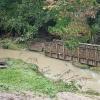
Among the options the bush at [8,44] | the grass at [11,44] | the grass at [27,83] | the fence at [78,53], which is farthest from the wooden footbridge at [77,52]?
the grass at [27,83]

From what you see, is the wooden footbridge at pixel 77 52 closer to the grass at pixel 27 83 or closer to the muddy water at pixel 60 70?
the muddy water at pixel 60 70

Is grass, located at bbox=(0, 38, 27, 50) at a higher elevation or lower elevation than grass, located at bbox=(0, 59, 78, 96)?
higher

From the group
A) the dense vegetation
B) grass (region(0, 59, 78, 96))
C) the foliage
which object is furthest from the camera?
the foliage

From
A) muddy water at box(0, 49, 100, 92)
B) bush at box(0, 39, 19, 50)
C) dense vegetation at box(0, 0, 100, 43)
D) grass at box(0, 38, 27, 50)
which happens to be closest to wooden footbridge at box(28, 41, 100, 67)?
muddy water at box(0, 49, 100, 92)

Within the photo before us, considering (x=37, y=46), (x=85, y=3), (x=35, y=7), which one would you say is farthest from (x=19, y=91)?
(x=35, y=7)

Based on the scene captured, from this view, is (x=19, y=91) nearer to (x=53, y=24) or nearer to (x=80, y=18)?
(x=80, y=18)

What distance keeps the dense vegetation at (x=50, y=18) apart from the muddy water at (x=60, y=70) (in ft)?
6.64

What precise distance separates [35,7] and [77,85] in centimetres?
1355

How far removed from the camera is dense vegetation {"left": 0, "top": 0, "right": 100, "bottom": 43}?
26.1 metres

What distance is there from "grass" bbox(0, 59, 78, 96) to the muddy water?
1931 millimetres

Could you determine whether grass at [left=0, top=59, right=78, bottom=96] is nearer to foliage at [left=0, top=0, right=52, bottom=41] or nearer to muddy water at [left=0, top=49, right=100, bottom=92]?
muddy water at [left=0, top=49, right=100, bottom=92]

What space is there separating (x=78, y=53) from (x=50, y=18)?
721 centimetres

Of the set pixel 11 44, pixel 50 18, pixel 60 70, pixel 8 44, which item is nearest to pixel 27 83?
pixel 60 70

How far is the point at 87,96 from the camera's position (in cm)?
1758
